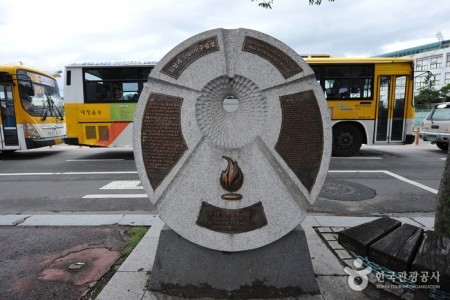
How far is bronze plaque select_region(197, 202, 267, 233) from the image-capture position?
98.0 inches

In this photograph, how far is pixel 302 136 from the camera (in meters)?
2.56

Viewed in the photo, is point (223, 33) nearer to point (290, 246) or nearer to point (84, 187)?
point (290, 246)

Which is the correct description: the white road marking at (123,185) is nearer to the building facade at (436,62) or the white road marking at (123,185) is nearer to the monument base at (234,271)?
the monument base at (234,271)

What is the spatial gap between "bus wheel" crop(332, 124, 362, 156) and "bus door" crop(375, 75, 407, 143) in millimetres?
597

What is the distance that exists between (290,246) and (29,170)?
8388mm

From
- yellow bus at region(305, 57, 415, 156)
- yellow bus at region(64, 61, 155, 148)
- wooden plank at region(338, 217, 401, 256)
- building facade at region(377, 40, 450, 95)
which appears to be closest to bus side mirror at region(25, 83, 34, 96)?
yellow bus at region(64, 61, 155, 148)

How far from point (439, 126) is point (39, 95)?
47.5 feet

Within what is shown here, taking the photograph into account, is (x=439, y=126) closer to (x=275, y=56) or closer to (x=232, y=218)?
(x=275, y=56)

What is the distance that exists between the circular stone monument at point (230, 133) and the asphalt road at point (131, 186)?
225 cm

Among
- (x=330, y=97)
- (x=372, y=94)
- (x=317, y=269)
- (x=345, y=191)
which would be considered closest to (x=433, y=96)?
(x=372, y=94)

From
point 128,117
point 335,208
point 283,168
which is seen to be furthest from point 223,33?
point 128,117

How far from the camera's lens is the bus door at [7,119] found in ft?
31.3

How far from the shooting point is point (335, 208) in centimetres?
473

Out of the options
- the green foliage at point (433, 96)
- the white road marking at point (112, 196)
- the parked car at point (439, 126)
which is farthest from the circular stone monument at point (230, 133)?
the green foliage at point (433, 96)
